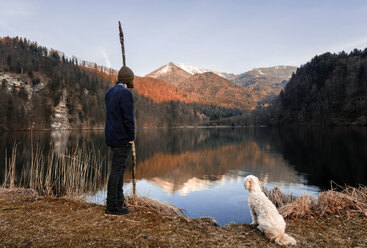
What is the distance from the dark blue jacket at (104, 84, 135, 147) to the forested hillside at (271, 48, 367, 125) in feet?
338

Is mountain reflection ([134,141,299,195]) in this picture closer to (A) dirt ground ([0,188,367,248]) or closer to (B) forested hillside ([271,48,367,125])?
(A) dirt ground ([0,188,367,248])

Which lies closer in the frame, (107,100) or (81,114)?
(107,100)

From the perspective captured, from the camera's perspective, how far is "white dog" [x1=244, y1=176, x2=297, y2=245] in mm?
3463

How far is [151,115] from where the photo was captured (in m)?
165

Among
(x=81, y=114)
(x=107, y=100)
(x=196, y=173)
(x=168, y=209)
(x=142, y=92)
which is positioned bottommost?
(x=196, y=173)

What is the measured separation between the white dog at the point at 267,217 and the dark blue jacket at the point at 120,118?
2.60 m

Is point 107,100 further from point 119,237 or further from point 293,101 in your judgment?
point 293,101

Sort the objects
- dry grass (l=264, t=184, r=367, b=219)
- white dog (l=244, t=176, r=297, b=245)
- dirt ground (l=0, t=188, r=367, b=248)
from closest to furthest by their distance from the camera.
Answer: dirt ground (l=0, t=188, r=367, b=248), white dog (l=244, t=176, r=297, b=245), dry grass (l=264, t=184, r=367, b=219)

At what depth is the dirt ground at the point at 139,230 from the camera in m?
3.32

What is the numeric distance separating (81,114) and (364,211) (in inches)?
5052

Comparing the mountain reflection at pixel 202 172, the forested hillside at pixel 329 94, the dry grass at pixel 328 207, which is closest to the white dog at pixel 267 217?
the dry grass at pixel 328 207

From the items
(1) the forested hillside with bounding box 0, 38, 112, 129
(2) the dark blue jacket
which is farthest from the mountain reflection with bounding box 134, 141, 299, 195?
(1) the forested hillside with bounding box 0, 38, 112, 129

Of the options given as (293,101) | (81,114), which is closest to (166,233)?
(81,114)

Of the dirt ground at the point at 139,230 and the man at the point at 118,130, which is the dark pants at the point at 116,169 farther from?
the dirt ground at the point at 139,230
